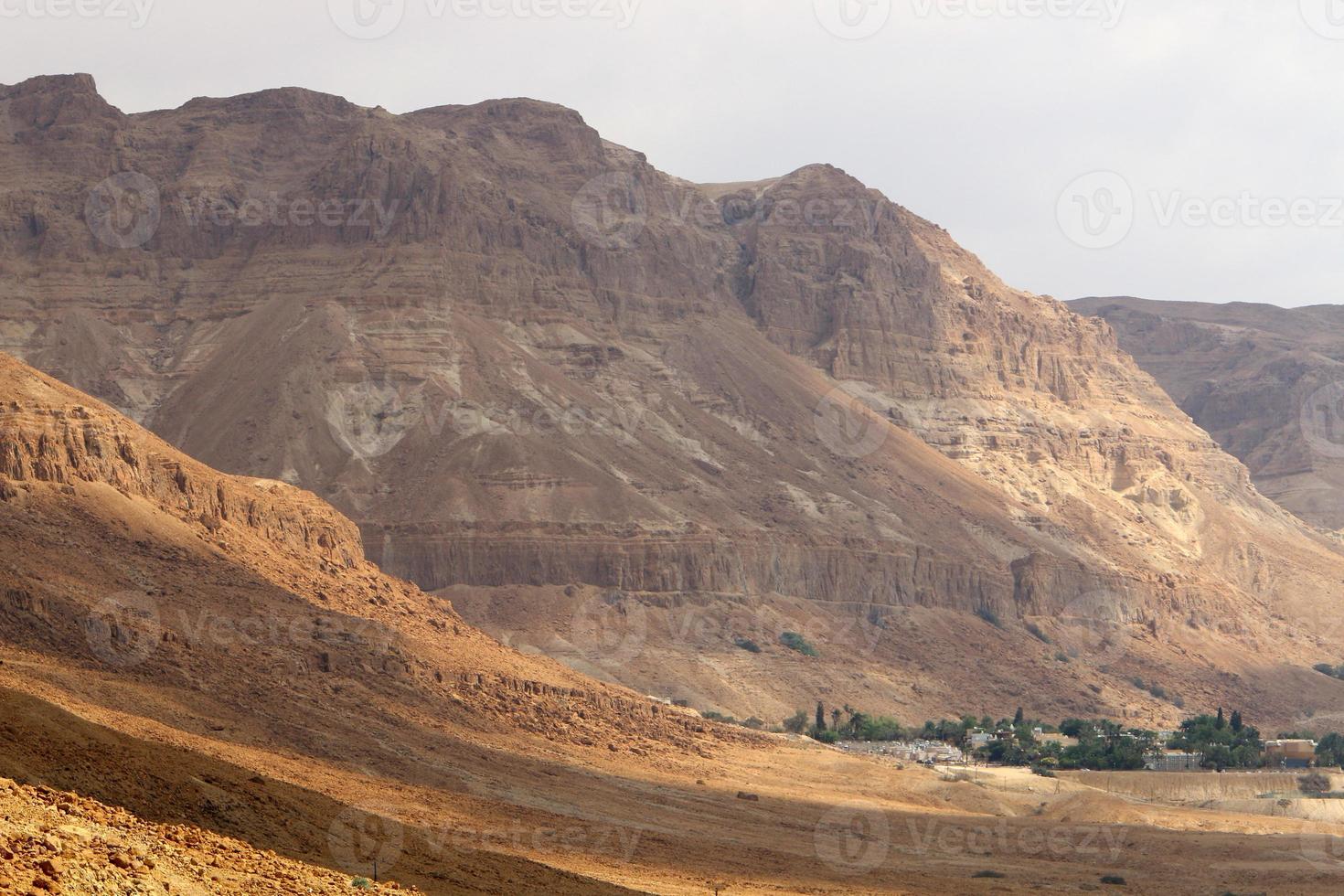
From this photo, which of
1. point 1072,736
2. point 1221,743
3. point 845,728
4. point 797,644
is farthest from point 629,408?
point 1221,743

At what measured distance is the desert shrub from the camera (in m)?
129

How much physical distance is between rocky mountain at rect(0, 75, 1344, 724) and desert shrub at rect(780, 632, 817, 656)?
4.37 feet

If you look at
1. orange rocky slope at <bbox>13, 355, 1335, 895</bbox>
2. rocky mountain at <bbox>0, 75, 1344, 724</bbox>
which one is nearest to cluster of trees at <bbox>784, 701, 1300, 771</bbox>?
rocky mountain at <bbox>0, 75, 1344, 724</bbox>

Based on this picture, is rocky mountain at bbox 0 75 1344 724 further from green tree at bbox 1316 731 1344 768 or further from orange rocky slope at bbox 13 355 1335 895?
orange rocky slope at bbox 13 355 1335 895

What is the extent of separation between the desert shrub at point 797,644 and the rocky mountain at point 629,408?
1.33 meters

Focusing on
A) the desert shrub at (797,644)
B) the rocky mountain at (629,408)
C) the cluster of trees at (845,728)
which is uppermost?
the rocky mountain at (629,408)

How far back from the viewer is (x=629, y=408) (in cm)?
15338

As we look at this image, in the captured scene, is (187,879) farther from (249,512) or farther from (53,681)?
(249,512)

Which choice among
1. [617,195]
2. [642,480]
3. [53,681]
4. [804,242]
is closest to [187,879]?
[53,681]

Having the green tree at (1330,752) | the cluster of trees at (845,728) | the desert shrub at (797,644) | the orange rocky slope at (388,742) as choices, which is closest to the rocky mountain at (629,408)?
the desert shrub at (797,644)

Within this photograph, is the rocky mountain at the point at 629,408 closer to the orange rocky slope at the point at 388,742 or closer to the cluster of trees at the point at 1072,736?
the cluster of trees at the point at 1072,736

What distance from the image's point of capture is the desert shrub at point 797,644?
5094 inches

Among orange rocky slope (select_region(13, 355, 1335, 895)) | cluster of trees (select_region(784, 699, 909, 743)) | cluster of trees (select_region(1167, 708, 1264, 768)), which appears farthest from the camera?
cluster of trees (select_region(784, 699, 909, 743))

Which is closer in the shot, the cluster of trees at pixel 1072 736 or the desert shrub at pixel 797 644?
the cluster of trees at pixel 1072 736
